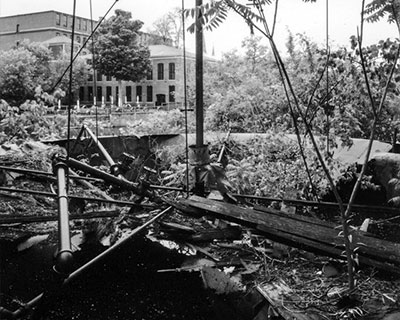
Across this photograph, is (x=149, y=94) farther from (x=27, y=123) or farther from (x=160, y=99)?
(x=27, y=123)

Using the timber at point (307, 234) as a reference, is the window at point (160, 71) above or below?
above

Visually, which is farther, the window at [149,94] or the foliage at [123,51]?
the window at [149,94]

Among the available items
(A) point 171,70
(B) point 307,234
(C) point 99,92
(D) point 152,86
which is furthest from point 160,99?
(B) point 307,234

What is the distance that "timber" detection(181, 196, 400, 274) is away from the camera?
76.7 inches

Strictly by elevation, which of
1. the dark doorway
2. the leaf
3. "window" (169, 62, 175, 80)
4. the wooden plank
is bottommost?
the leaf

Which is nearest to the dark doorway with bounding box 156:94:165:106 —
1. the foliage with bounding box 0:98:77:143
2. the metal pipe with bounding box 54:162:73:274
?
the foliage with bounding box 0:98:77:143

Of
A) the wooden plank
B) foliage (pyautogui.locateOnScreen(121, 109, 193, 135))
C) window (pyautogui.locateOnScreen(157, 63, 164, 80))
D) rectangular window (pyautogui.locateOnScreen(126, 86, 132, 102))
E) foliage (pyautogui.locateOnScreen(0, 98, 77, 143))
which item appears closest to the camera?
the wooden plank

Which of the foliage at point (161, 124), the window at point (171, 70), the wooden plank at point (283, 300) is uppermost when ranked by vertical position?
the window at point (171, 70)

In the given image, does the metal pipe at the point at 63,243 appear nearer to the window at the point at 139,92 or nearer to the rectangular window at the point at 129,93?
the window at the point at 139,92

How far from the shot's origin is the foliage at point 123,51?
1147 inches

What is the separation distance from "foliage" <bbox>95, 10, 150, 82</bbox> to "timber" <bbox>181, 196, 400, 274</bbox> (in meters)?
25.2

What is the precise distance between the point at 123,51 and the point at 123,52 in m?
0.13

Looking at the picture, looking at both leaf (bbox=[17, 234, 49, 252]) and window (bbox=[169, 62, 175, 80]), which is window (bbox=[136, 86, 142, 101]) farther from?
leaf (bbox=[17, 234, 49, 252])

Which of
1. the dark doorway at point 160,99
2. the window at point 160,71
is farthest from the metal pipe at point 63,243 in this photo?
the dark doorway at point 160,99
